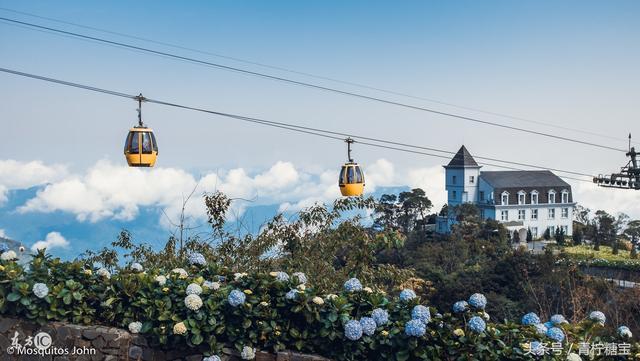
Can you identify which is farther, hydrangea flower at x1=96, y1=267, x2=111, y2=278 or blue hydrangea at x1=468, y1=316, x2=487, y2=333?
hydrangea flower at x1=96, y1=267, x2=111, y2=278

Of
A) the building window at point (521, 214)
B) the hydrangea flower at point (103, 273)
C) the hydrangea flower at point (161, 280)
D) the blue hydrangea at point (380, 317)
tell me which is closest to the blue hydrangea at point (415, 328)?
the blue hydrangea at point (380, 317)

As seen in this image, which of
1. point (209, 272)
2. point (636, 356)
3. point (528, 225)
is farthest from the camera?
point (528, 225)

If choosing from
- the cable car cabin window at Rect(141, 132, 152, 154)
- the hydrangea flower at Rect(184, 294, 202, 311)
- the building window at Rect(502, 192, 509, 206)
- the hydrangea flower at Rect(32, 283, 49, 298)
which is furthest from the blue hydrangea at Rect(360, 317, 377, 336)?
the building window at Rect(502, 192, 509, 206)

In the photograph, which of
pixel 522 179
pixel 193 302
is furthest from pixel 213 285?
pixel 522 179

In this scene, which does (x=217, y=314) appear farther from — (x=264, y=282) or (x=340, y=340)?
(x=340, y=340)

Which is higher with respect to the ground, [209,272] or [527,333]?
[209,272]

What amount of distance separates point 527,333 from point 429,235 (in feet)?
91.0

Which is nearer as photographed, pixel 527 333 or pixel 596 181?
pixel 527 333

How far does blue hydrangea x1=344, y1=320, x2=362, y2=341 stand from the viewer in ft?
15.7

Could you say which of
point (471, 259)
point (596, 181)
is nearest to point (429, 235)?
point (471, 259)

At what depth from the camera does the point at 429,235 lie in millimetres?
32344

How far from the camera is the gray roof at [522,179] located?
139ft

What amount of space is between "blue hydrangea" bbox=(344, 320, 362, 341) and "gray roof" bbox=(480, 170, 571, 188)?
38623 mm

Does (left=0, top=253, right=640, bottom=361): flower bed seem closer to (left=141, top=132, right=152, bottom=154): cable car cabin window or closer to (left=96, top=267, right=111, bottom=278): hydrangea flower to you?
(left=96, top=267, right=111, bottom=278): hydrangea flower
